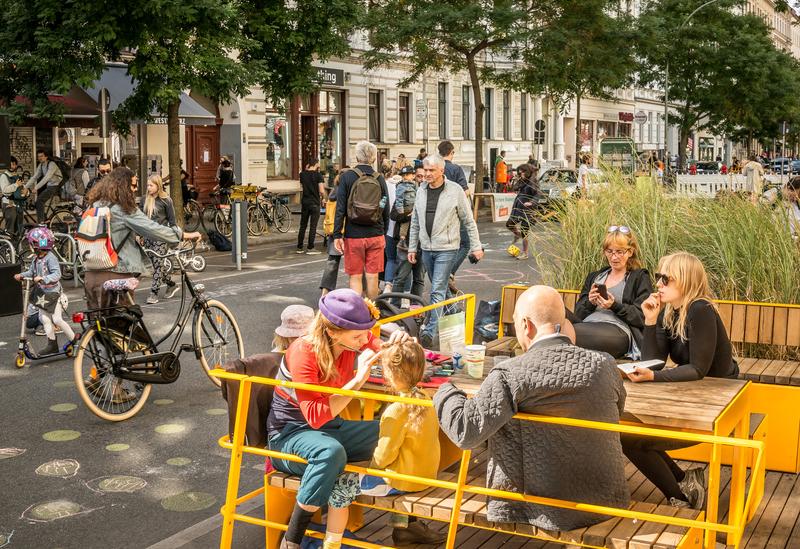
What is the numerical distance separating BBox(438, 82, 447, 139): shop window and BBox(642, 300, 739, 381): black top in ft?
133

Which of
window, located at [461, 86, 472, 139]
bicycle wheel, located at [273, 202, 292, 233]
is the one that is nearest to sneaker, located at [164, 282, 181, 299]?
bicycle wheel, located at [273, 202, 292, 233]

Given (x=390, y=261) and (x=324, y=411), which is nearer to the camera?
(x=324, y=411)

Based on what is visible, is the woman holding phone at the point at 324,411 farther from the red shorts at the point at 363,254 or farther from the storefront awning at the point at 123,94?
the storefront awning at the point at 123,94

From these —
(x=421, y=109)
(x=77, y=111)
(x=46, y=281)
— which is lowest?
(x=46, y=281)

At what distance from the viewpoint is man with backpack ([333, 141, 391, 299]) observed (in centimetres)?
1123

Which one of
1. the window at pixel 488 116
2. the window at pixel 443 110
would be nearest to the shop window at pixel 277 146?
Result: the window at pixel 443 110

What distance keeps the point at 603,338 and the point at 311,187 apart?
14552 millimetres

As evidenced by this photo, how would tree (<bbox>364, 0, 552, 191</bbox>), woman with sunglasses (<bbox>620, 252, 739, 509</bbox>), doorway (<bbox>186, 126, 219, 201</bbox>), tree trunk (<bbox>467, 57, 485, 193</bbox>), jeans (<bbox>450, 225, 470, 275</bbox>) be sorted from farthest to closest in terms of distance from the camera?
tree trunk (<bbox>467, 57, 485, 193</bbox>), doorway (<bbox>186, 126, 219, 201</bbox>), tree (<bbox>364, 0, 552, 191</bbox>), jeans (<bbox>450, 225, 470, 275</bbox>), woman with sunglasses (<bbox>620, 252, 739, 509</bbox>)

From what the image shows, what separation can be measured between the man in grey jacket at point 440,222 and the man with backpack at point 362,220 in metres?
0.99

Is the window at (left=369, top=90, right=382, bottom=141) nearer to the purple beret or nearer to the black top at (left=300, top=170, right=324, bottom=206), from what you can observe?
the black top at (left=300, top=170, right=324, bottom=206)

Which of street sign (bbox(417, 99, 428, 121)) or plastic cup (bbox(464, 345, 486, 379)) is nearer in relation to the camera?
plastic cup (bbox(464, 345, 486, 379))

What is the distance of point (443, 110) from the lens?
46.2 metres

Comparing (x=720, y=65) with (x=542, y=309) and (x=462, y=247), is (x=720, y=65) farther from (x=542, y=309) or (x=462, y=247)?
(x=542, y=309)

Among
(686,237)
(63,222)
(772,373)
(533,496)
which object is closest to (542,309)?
(533,496)
